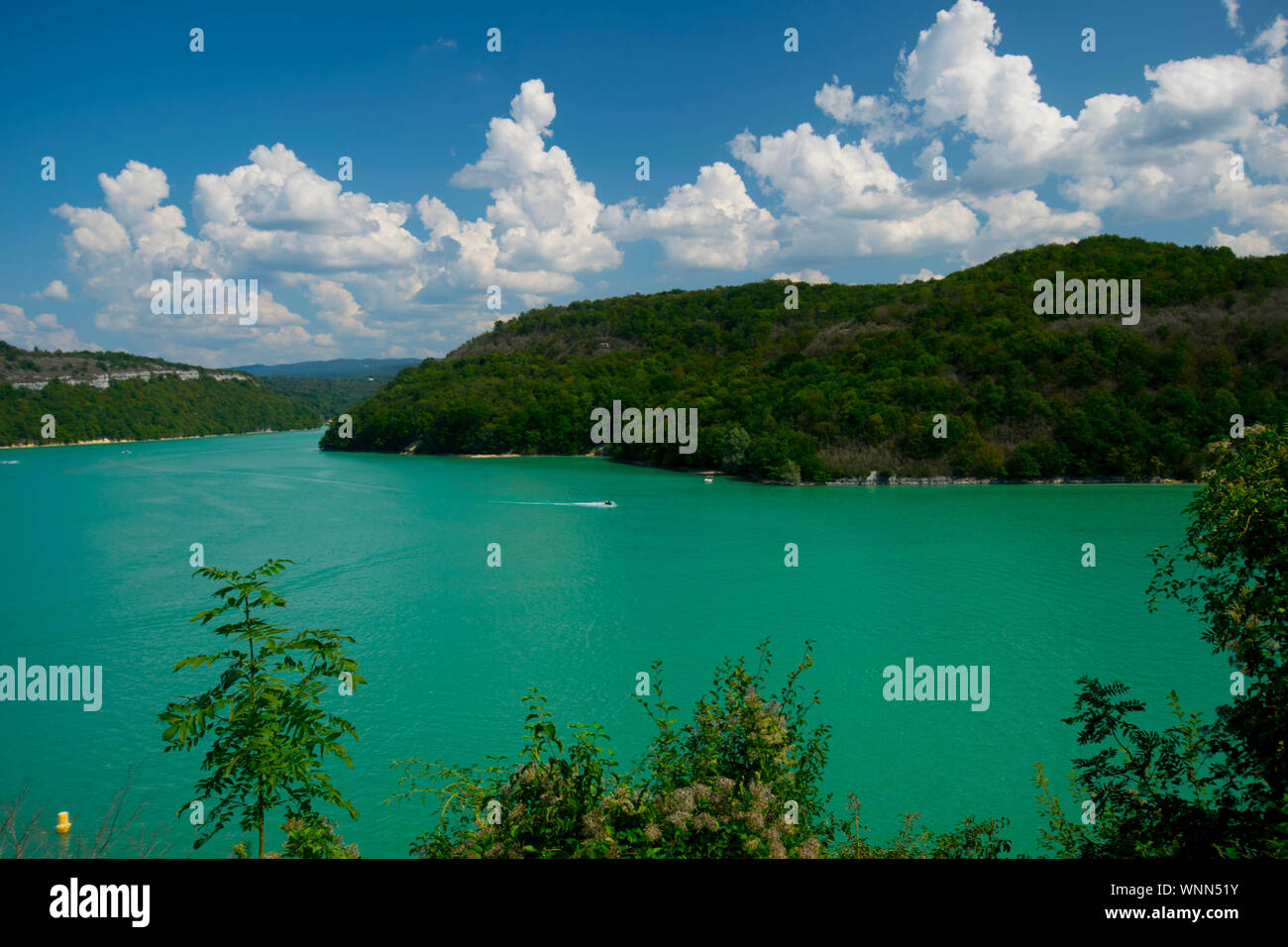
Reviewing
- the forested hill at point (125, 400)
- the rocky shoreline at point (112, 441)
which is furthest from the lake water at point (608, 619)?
the forested hill at point (125, 400)

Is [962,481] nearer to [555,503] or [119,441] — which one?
[555,503]

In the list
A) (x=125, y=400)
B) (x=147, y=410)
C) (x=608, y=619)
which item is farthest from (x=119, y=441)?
(x=608, y=619)

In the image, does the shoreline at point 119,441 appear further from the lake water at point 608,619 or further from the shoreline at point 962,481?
the shoreline at point 962,481

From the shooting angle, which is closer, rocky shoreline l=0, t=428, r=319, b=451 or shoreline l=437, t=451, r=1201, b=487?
shoreline l=437, t=451, r=1201, b=487

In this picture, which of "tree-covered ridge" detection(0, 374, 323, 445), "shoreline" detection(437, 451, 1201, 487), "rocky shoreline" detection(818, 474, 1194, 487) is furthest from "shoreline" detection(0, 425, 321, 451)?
"rocky shoreline" detection(818, 474, 1194, 487)

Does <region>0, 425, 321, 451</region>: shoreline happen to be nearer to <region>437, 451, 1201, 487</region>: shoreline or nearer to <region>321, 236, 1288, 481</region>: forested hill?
<region>321, 236, 1288, 481</region>: forested hill

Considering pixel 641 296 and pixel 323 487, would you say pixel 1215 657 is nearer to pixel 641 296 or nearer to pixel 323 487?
pixel 323 487
